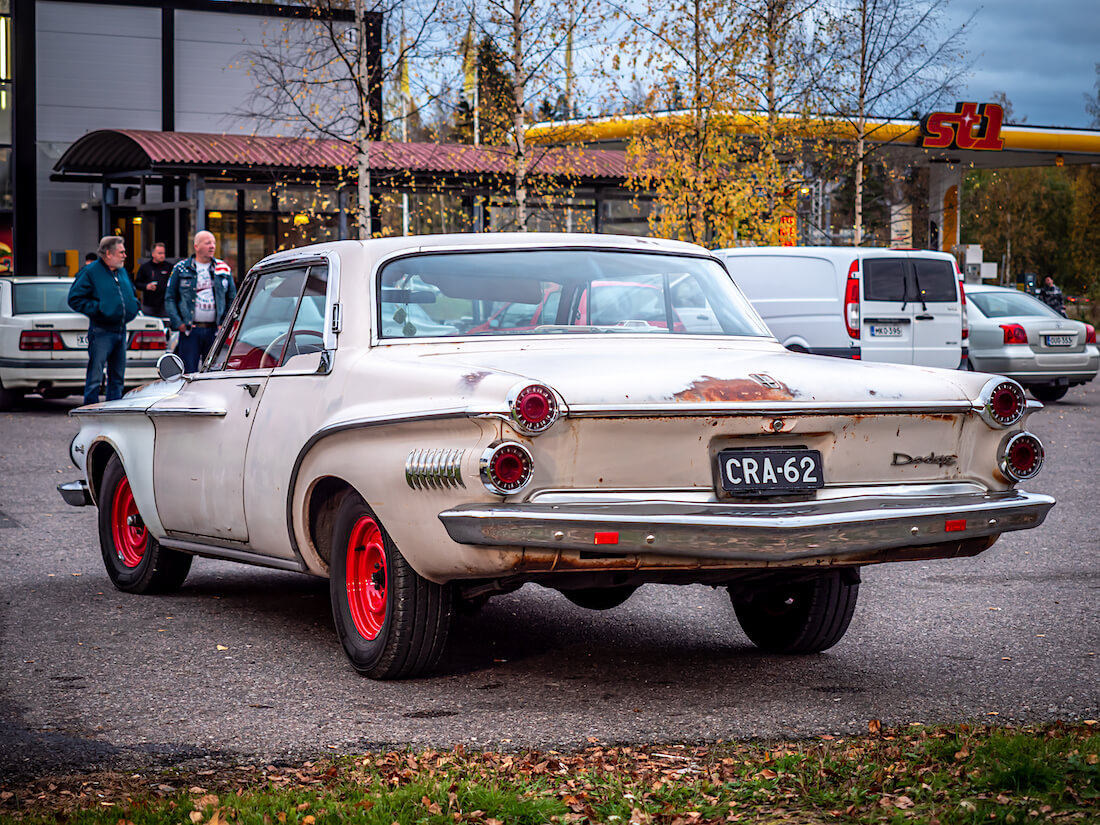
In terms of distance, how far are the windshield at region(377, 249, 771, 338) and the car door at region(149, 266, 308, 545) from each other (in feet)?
2.16

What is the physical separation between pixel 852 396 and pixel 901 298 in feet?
43.6

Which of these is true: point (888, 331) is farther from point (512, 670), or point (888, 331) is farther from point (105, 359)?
point (512, 670)

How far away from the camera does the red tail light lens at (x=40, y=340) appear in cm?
1728

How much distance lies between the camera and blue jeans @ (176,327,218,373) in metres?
15.5

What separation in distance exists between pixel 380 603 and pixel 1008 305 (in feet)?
57.0

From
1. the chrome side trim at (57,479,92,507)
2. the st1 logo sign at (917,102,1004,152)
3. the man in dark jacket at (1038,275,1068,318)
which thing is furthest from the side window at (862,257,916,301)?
the man in dark jacket at (1038,275,1068,318)

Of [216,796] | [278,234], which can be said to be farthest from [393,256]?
[278,234]

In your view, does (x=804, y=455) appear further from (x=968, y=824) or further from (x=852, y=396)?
(x=968, y=824)

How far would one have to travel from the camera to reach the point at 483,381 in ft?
15.9

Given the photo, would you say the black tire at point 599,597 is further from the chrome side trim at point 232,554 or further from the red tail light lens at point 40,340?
the red tail light lens at point 40,340

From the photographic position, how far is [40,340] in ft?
56.7

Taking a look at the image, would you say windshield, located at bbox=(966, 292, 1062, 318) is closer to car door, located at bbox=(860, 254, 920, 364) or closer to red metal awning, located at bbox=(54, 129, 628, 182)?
car door, located at bbox=(860, 254, 920, 364)

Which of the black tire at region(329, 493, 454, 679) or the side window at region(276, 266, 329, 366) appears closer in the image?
the black tire at region(329, 493, 454, 679)

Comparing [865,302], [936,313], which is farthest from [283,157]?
[936,313]
